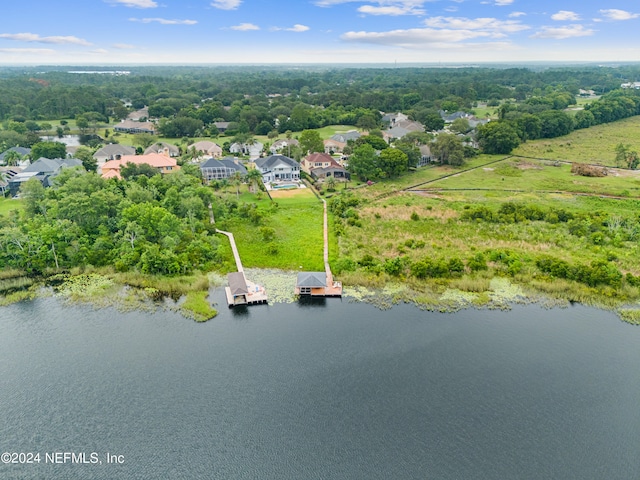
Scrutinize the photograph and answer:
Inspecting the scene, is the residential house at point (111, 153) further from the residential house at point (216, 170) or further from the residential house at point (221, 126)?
the residential house at point (221, 126)

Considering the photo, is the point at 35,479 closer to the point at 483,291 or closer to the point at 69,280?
the point at 69,280

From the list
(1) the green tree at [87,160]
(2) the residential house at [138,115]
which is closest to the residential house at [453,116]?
(2) the residential house at [138,115]

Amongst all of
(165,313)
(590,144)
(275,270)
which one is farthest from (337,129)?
(165,313)

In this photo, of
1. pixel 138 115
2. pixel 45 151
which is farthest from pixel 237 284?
pixel 138 115

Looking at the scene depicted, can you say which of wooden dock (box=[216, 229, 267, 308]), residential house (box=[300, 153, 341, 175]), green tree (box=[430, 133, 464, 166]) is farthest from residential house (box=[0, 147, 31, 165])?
green tree (box=[430, 133, 464, 166])

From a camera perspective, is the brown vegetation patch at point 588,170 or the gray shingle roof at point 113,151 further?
the gray shingle roof at point 113,151

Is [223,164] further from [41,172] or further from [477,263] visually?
[477,263]

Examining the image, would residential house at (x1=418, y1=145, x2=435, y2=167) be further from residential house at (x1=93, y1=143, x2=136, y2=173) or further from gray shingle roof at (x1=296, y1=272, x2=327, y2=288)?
residential house at (x1=93, y1=143, x2=136, y2=173)
